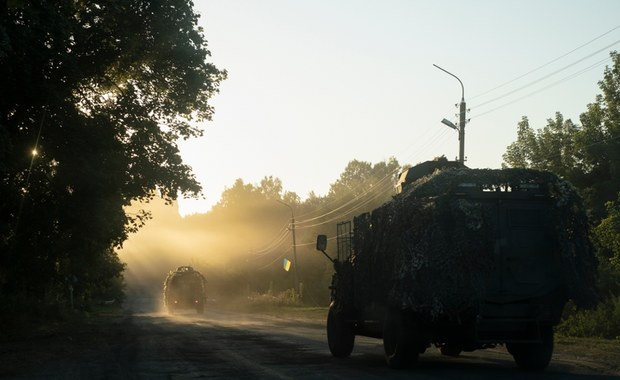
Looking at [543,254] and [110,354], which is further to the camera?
[110,354]

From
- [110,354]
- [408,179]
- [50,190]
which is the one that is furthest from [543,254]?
[50,190]

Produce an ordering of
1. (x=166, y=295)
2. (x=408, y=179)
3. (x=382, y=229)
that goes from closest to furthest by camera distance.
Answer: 1. (x=382, y=229)
2. (x=408, y=179)
3. (x=166, y=295)

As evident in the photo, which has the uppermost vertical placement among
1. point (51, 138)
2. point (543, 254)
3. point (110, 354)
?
point (51, 138)

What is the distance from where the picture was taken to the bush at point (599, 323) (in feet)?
74.1

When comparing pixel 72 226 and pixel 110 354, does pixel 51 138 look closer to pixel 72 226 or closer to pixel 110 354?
pixel 72 226

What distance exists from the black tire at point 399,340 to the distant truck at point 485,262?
0.05 feet

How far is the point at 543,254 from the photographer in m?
12.2

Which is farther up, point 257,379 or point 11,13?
point 11,13

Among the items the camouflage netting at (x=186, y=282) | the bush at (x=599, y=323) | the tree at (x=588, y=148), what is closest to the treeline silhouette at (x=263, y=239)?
the camouflage netting at (x=186, y=282)

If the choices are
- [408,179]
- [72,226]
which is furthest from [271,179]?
[408,179]

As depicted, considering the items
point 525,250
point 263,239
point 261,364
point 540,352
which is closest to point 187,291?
point 261,364

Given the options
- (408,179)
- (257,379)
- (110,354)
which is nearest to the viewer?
(257,379)

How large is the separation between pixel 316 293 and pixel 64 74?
51534 millimetres

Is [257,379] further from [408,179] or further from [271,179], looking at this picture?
[271,179]
